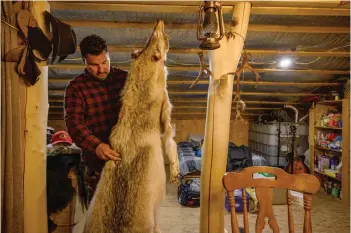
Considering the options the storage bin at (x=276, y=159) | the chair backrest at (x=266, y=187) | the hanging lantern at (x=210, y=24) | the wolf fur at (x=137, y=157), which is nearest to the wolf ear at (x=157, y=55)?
the wolf fur at (x=137, y=157)

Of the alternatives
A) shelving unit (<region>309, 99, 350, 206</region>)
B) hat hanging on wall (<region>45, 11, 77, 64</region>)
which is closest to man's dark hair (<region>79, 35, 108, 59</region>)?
hat hanging on wall (<region>45, 11, 77, 64</region>)

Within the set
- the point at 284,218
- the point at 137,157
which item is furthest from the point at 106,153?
the point at 284,218

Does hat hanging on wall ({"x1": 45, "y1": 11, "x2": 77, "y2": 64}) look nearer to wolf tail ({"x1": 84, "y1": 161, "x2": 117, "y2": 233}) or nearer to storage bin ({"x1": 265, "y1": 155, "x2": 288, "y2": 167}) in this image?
wolf tail ({"x1": 84, "y1": 161, "x2": 117, "y2": 233})

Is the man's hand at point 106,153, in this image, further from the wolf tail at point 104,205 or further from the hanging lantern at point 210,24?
the hanging lantern at point 210,24

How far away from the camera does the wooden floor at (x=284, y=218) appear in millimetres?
3593

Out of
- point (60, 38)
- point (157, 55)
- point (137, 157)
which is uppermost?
point (60, 38)

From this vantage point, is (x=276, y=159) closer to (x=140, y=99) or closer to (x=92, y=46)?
(x=140, y=99)

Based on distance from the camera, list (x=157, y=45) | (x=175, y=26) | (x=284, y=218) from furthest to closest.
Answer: (x=284, y=218) < (x=175, y=26) < (x=157, y=45)

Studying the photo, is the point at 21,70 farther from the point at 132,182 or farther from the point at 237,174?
the point at 237,174

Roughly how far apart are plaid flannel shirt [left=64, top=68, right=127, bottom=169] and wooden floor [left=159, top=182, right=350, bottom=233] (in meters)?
2.38

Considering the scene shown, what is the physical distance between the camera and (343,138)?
4.61m

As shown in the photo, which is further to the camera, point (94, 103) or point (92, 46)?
point (94, 103)

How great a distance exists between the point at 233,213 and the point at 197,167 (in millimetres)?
3323

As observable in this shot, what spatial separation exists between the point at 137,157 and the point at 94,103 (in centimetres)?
45
